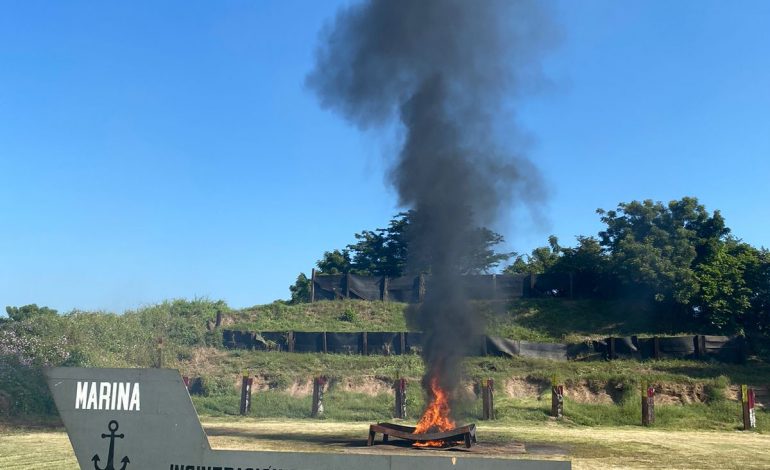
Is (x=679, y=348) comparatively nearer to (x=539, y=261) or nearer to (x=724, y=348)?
(x=724, y=348)

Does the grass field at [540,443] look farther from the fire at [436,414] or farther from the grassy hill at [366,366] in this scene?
the grassy hill at [366,366]

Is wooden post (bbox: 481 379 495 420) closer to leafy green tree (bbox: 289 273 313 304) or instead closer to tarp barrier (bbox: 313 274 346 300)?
tarp barrier (bbox: 313 274 346 300)

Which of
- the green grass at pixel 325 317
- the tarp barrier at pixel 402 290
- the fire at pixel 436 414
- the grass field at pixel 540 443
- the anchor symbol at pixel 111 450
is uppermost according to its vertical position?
the tarp barrier at pixel 402 290

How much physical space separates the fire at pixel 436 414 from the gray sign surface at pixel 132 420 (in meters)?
9.81

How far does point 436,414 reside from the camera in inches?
613

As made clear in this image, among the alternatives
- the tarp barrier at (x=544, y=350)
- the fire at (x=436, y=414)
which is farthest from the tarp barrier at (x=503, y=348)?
the fire at (x=436, y=414)

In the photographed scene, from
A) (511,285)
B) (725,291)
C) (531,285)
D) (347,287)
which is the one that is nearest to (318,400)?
(347,287)

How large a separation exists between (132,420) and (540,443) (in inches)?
490

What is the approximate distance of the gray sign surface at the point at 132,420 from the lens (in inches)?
251

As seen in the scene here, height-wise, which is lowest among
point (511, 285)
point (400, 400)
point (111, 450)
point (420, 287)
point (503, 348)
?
point (400, 400)

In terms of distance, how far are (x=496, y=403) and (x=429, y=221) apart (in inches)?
426

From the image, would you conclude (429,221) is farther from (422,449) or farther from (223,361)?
(223,361)

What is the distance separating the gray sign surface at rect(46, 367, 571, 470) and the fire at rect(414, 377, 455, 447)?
9.81 meters

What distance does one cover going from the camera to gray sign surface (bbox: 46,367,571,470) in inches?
251
